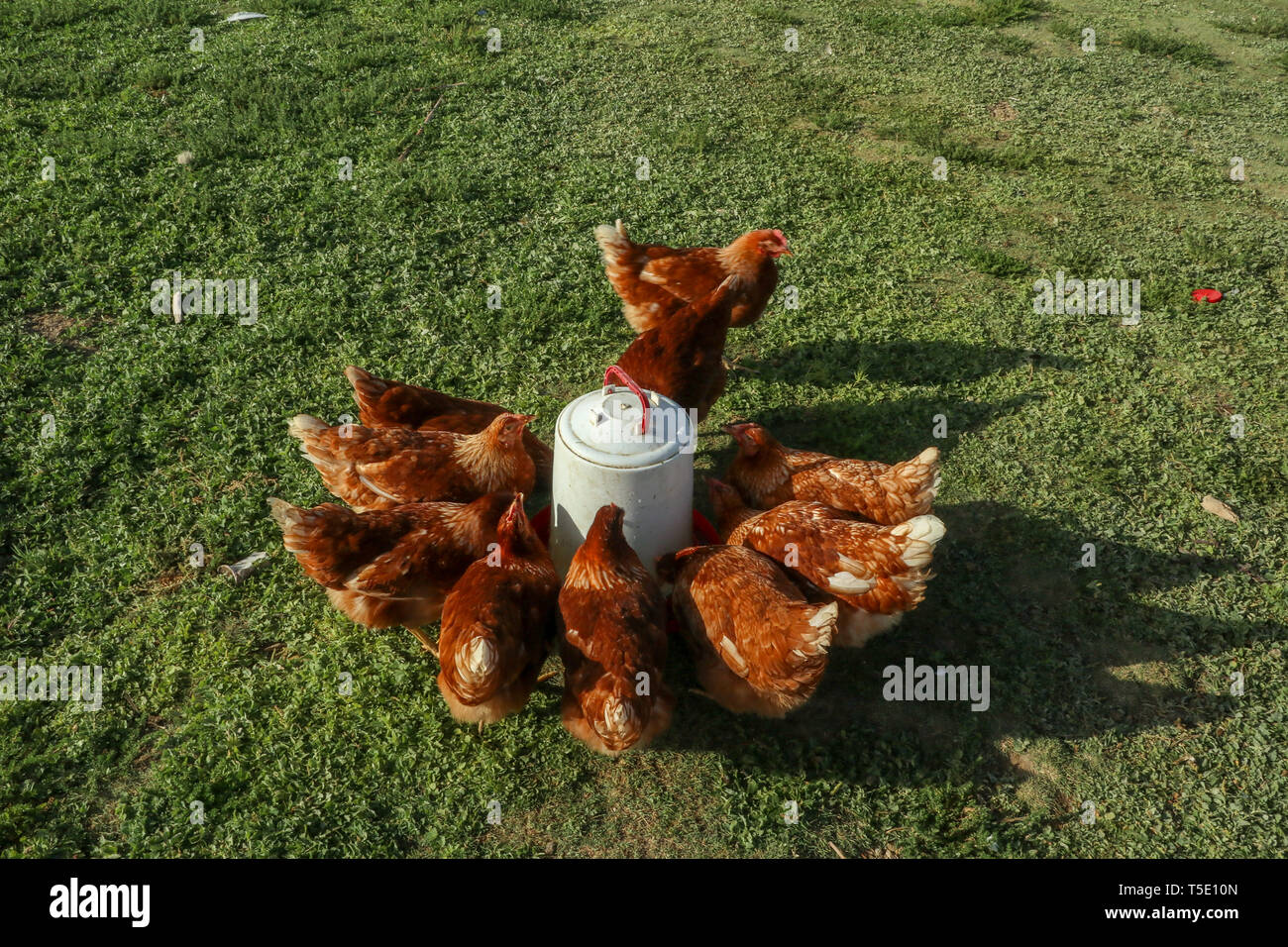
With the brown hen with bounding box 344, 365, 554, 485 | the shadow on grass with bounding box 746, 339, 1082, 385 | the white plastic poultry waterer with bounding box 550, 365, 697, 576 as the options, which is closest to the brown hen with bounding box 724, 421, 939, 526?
the white plastic poultry waterer with bounding box 550, 365, 697, 576

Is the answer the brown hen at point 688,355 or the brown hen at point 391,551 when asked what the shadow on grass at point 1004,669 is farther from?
the brown hen at point 688,355

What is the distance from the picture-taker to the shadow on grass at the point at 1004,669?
15.5 feet

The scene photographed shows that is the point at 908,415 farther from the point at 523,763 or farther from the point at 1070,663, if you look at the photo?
the point at 523,763

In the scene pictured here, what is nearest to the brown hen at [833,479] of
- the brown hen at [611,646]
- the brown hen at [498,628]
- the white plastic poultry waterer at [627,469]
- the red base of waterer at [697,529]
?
the red base of waterer at [697,529]

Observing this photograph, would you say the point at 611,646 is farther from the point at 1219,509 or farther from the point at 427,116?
the point at 427,116

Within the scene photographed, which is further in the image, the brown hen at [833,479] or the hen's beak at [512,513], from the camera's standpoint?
the brown hen at [833,479]

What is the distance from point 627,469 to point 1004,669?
93.5 inches

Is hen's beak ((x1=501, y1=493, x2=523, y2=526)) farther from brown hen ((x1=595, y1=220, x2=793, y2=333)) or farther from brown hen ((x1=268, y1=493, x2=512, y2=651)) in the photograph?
brown hen ((x1=595, y1=220, x2=793, y2=333))

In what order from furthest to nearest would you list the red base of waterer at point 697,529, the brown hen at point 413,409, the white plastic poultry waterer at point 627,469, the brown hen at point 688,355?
the brown hen at point 688,355 < the brown hen at point 413,409 < the red base of waterer at point 697,529 < the white plastic poultry waterer at point 627,469

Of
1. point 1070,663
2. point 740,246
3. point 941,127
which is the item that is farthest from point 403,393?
point 941,127

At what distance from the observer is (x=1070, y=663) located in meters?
5.17

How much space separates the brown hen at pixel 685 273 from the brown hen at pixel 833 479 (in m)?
1.39

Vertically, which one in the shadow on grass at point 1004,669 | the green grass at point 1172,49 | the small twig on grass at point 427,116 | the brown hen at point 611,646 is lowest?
the shadow on grass at point 1004,669

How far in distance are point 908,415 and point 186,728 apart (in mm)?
5040
